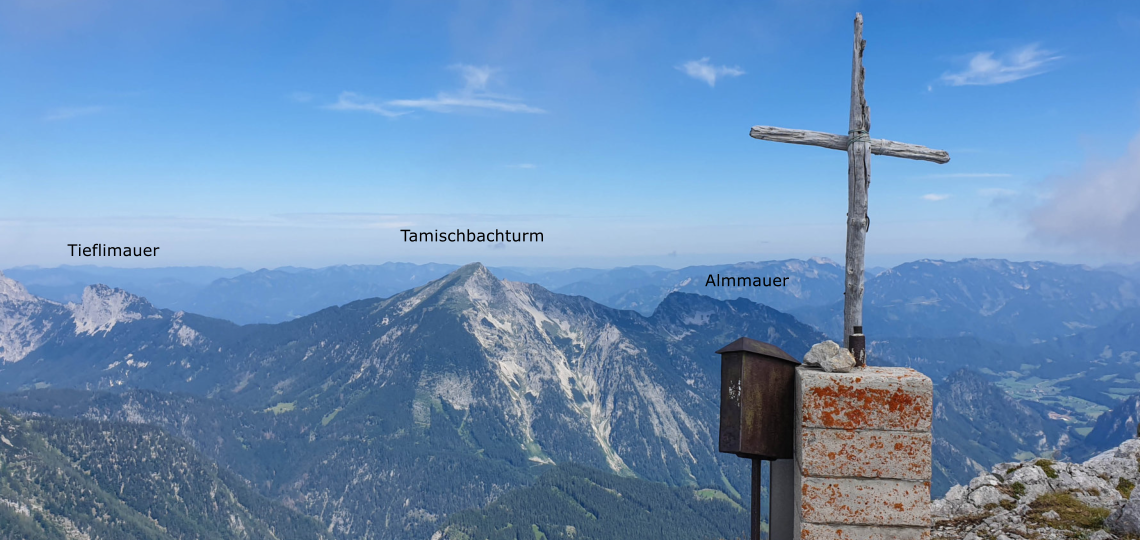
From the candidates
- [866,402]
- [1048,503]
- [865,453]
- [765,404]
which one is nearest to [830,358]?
[866,402]

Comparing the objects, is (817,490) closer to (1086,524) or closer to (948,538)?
(948,538)

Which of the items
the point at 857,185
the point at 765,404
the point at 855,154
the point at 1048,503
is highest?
the point at 855,154

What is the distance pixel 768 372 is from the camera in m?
11.1

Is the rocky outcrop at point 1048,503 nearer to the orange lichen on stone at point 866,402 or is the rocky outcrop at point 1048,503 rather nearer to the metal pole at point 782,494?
the metal pole at point 782,494

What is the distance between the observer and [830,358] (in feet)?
35.1

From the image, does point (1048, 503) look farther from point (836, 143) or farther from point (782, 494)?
point (836, 143)

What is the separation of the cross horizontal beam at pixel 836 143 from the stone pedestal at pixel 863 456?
5676mm

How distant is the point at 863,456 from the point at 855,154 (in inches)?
260

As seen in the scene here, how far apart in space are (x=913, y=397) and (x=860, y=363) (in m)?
1.55

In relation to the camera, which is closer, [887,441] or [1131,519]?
[887,441]

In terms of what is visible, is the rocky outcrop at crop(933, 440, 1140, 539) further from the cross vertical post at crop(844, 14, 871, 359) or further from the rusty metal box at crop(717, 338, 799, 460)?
the rusty metal box at crop(717, 338, 799, 460)

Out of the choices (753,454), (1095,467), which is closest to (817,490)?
(753,454)

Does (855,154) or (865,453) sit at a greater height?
(855,154)

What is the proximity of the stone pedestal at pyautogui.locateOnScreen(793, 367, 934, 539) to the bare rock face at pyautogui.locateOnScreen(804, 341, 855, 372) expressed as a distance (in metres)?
0.30
